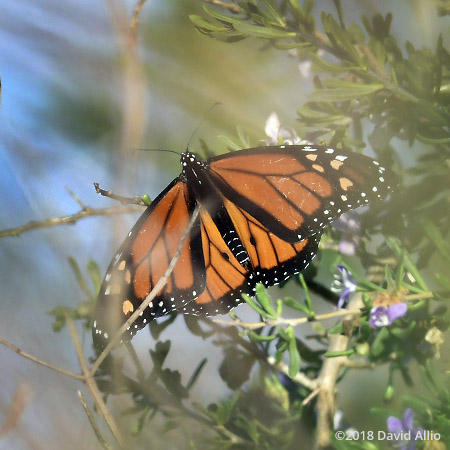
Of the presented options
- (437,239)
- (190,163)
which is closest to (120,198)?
(190,163)

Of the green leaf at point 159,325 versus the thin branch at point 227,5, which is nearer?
the thin branch at point 227,5

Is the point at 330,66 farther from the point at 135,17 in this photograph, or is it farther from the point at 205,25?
the point at 135,17

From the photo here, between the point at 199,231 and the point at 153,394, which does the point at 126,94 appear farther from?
the point at 153,394

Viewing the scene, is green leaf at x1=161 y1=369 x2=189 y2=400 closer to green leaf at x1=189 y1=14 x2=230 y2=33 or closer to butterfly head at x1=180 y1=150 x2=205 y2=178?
butterfly head at x1=180 y1=150 x2=205 y2=178

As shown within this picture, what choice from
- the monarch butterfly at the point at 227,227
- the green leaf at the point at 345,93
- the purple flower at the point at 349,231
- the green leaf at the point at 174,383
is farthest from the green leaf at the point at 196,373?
the green leaf at the point at 345,93

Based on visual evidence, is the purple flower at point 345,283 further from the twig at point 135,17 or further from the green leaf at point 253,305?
the twig at point 135,17

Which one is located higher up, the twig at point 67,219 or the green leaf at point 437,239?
the twig at point 67,219
